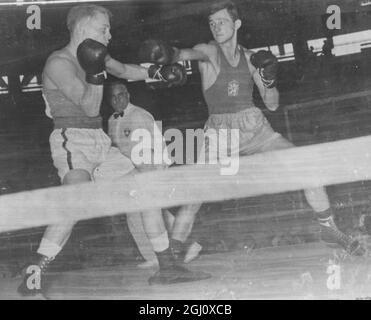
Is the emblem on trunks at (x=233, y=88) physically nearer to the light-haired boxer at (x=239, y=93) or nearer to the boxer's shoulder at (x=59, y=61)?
the light-haired boxer at (x=239, y=93)

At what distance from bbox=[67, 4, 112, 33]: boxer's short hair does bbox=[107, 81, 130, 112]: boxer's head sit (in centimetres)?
30

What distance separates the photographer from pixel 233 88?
332 cm

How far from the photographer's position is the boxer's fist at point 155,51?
3.28 meters

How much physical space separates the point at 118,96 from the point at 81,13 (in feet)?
1.28

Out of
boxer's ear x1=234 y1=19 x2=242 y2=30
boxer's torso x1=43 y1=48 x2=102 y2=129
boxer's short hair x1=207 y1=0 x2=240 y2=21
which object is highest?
boxer's short hair x1=207 y1=0 x2=240 y2=21

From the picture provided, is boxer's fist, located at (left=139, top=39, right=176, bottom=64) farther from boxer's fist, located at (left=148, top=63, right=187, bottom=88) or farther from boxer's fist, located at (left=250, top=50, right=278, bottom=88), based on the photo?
boxer's fist, located at (left=250, top=50, right=278, bottom=88)

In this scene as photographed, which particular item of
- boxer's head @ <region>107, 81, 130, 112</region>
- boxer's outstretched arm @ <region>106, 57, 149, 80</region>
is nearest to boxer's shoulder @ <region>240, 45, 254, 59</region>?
boxer's outstretched arm @ <region>106, 57, 149, 80</region>

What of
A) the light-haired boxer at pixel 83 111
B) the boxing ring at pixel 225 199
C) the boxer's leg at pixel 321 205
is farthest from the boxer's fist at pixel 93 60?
the boxer's leg at pixel 321 205

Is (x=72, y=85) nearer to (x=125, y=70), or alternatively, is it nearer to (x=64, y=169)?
(x=125, y=70)

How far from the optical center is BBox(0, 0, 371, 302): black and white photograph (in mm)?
3287

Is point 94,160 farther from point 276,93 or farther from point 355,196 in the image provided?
point 355,196

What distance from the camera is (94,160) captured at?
10.8 ft

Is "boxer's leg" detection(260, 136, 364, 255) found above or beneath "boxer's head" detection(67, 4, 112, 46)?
beneath
